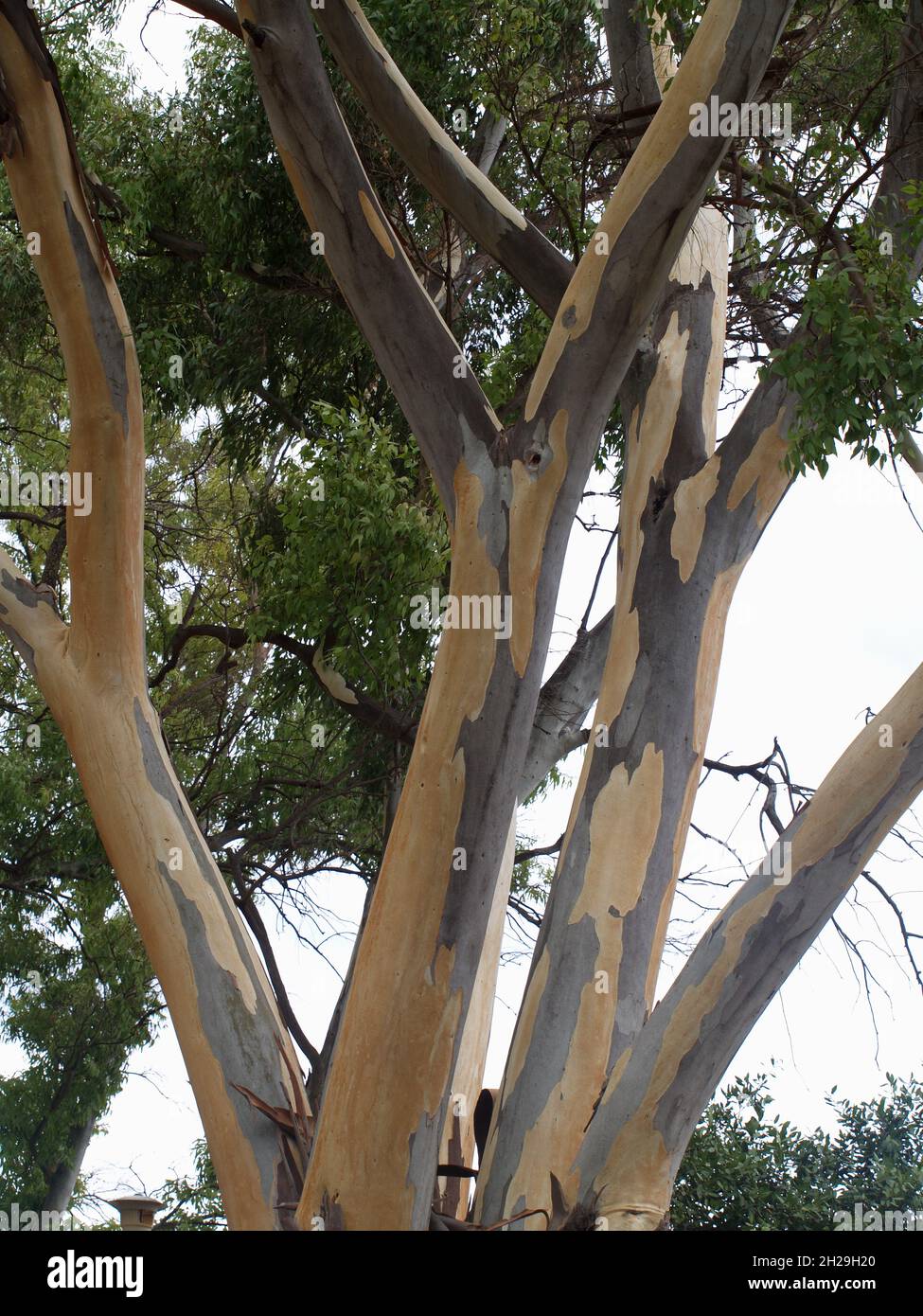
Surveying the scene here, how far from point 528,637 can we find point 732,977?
922 mm

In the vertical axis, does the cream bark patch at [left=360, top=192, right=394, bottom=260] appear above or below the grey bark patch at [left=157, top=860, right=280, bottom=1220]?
above

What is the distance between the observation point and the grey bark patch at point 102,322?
3586 mm

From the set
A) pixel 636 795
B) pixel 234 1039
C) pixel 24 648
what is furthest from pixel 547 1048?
pixel 24 648

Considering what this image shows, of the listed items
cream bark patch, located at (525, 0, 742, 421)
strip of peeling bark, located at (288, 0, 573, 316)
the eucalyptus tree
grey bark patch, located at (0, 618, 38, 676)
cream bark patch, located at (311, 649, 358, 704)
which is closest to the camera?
the eucalyptus tree

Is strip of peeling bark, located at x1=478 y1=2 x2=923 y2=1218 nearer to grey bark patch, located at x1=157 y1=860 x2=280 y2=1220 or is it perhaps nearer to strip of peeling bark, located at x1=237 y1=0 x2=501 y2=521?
grey bark patch, located at x1=157 y1=860 x2=280 y2=1220

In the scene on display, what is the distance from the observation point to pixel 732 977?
2.79 m

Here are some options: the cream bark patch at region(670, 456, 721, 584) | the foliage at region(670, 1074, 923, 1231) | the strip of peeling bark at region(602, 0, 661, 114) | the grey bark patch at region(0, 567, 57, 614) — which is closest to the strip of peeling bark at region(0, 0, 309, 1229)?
the grey bark patch at region(0, 567, 57, 614)

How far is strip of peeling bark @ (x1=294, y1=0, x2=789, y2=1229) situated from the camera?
266 centimetres

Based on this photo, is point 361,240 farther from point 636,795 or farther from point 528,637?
point 636,795

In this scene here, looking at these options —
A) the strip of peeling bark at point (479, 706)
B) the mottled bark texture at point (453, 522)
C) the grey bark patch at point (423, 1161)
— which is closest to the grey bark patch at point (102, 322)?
the mottled bark texture at point (453, 522)

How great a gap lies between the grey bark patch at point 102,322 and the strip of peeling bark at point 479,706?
1216 mm

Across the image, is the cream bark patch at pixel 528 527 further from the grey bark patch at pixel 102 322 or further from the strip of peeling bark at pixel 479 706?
the grey bark patch at pixel 102 322

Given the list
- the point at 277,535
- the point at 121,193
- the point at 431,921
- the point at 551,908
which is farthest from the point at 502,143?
the point at 431,921
